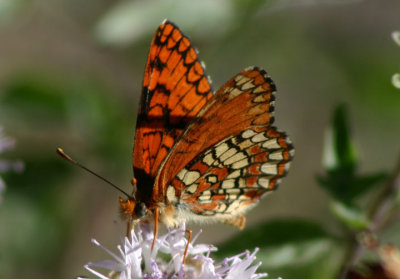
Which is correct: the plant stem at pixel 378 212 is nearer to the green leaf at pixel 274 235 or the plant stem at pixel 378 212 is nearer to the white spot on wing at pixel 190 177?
the green leaf at pixel 274 235

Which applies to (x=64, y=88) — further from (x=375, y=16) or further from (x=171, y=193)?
(x=375, y=16)

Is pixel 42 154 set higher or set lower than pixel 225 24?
lower

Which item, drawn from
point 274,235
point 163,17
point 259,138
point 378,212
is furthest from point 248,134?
point 163,17

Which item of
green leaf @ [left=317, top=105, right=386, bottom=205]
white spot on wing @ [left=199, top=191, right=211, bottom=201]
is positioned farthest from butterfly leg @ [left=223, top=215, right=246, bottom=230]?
green leaf @ [left=317, top=105, right=386, bottom=205]

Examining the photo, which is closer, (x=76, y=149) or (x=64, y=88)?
(x=64, y=88)

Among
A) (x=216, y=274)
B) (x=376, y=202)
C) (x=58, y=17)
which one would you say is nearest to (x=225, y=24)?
(x=376, y=202)
